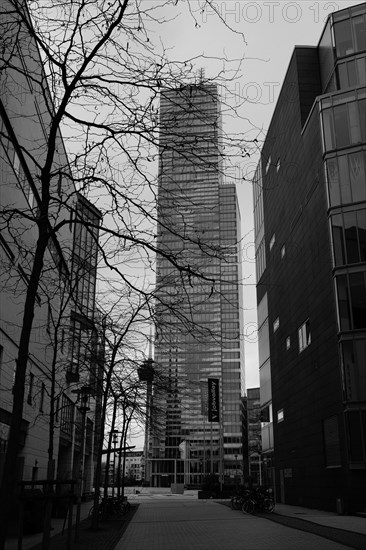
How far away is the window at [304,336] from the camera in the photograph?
120ft

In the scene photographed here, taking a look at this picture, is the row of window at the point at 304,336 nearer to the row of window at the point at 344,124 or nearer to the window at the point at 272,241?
the row of window at the point at 344,124

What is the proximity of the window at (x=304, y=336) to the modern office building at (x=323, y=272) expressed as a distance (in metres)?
0.07

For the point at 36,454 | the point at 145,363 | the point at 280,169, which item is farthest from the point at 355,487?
the point at 280,169

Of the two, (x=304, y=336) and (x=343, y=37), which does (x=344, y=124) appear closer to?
(x=343, y=37)

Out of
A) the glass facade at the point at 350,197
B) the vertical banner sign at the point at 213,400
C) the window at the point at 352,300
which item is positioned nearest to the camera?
the glass facade at the point at 350,197

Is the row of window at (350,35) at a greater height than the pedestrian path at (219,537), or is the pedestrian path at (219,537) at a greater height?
the row of window at (350,35)

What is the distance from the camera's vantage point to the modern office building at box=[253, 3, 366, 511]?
28984 millimetres

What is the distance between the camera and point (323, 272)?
3269cm

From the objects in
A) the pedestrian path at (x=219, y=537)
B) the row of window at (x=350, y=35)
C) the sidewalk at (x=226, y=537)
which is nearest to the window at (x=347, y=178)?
the row of window at (x=350, y=35)

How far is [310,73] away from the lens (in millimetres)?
39219

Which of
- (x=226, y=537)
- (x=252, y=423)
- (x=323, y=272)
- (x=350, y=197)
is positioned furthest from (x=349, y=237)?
(x=252, y=423)

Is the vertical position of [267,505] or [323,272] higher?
[323,272]

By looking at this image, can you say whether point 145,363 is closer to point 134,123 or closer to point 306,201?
point 134,123

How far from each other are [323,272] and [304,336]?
256 inches
